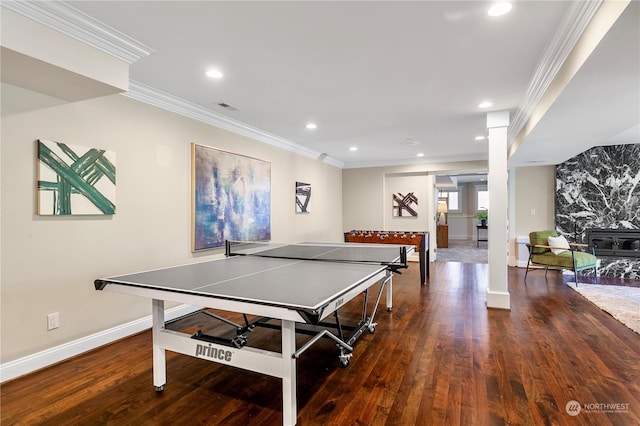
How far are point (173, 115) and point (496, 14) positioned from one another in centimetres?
315

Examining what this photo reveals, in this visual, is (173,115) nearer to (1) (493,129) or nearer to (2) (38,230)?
(2) (38,230)

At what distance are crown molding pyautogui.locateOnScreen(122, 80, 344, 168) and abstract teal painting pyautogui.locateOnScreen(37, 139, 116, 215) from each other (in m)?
0.70

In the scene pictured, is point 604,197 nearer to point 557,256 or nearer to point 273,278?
point 557,256

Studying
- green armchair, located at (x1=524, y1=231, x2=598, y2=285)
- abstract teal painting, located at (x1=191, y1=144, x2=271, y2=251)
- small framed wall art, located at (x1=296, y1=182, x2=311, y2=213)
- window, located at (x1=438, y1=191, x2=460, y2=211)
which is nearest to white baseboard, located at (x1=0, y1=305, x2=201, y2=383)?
abstract teal painting, located at (x1=191, y1=144, x2=271, y2=251)

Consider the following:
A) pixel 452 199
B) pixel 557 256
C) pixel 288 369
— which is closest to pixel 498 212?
pixel 557 256

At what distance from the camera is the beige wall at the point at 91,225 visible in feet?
7.60

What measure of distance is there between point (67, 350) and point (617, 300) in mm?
6188

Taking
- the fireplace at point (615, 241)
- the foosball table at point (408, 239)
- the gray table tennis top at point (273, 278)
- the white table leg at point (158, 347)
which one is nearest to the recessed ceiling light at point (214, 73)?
the gray table tennis top at point (273, 278)

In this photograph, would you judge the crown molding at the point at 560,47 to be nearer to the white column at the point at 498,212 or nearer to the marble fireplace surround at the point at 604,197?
the white column at the point at 498,212

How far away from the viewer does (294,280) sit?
1986mm

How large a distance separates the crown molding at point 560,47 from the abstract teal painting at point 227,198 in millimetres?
3458

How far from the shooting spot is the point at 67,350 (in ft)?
8.52

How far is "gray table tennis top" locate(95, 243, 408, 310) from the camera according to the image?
63.2 inches

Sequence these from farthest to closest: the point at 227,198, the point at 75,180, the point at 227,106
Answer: the point at 227,198, the point at 227,106, the point at 75,180
